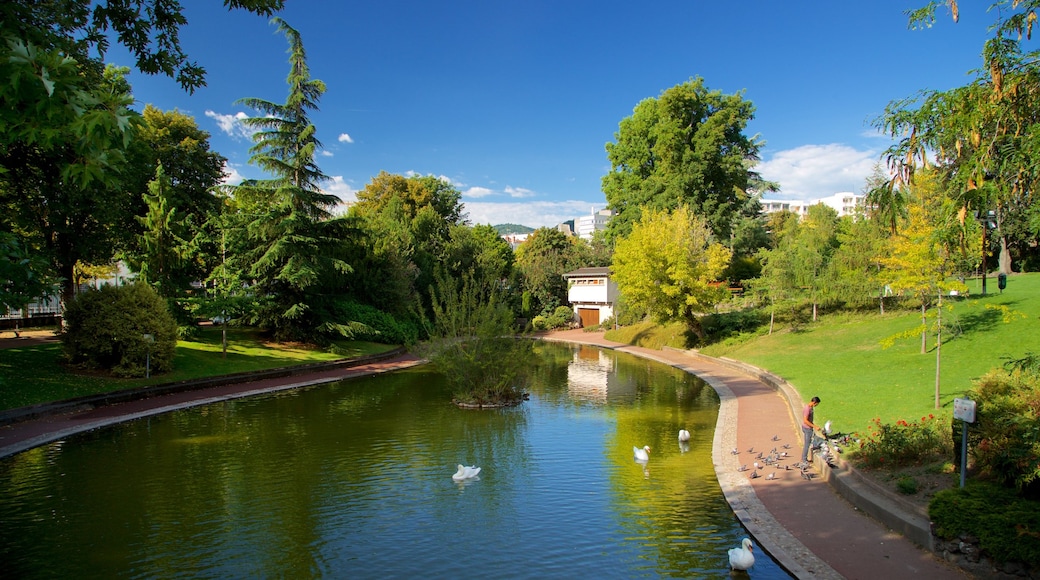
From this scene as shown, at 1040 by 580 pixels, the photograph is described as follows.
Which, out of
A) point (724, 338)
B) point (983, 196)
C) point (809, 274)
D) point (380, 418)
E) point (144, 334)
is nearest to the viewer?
point (983, 196)

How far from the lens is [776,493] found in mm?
11086

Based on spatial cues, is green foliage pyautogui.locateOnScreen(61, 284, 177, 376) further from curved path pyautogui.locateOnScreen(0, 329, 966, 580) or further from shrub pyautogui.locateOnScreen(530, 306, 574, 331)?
shrub pyautogui.locateOnScreen(530, 306, 574, 331)

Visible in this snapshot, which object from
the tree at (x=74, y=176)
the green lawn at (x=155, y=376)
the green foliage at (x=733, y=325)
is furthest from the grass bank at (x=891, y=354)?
the green lawn at (x=155, y=376)

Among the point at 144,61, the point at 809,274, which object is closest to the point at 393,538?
the point at 144,61

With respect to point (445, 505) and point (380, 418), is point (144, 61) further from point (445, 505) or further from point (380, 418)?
point (380, 418)

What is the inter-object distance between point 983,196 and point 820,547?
18.5 ft

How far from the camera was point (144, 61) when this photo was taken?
9281mm

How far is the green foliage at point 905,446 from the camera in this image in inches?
416

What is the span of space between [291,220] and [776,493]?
25.9 m

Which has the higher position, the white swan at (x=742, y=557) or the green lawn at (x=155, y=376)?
the green lawn at (x=155, y=376)

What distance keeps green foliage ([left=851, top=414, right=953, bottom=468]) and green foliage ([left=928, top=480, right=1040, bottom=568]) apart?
2.26 m

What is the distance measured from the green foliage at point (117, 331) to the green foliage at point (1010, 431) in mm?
24660

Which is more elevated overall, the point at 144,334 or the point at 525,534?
the point at 144,334

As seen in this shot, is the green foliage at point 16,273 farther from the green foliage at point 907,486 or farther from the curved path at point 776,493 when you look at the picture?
the green foliage at point 907,486
